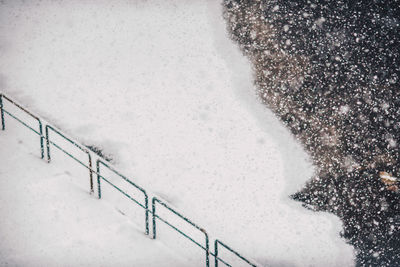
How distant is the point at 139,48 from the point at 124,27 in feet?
2.05

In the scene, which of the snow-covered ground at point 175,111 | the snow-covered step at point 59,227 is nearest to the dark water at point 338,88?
the snow-covered ground at point 175,111

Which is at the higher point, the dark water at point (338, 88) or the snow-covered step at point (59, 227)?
the dark water at point (338, 88)

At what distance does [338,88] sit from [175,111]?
10.2ft

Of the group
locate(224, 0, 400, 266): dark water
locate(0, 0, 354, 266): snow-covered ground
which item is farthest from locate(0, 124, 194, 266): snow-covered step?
locate(224, 0, 400, 266): dark water

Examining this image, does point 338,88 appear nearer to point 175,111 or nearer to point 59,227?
point 175,111

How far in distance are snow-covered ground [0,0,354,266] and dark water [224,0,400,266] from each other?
34 cm

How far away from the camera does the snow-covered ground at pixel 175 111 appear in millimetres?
6715

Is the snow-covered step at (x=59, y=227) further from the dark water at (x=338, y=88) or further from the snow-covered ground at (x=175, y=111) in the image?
the dark water at (x=338, y=88)

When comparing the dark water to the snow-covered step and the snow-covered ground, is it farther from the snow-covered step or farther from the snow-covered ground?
the snow-covered step

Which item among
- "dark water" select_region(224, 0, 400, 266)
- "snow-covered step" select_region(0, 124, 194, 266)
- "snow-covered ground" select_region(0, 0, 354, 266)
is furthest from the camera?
"dark water" select_region(224, 0, 400, 266)

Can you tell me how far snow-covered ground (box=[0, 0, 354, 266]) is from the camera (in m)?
6.71

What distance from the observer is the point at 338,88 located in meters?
8.53

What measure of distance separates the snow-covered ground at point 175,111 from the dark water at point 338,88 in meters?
0.34

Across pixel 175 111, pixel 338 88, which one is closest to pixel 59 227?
pixel 175 111
